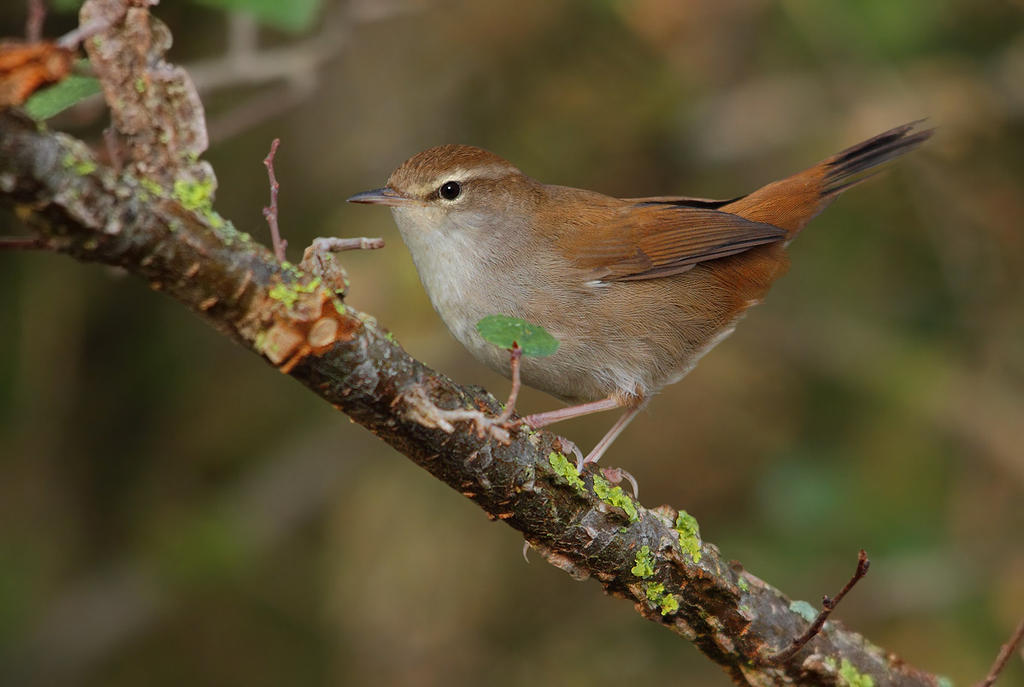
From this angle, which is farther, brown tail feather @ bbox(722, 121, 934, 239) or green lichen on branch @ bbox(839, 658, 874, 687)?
brown tail feather @ bbox(722, 121, 934, 239)

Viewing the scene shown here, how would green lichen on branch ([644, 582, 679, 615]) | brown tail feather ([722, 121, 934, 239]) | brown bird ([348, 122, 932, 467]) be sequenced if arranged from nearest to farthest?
green lichen on branch ([644, 582, 679, 615]), brown bird ([348, 122, 932, 467]), brown tail feather ([722, 121, 934, 239])

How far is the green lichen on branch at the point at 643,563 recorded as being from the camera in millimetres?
2701

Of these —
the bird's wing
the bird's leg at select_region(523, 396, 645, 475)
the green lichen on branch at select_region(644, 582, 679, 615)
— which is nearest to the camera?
the green lichen on branch at select_region(644, 582, 679, 615)

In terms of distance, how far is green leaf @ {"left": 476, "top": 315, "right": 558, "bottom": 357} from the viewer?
85.7 inches

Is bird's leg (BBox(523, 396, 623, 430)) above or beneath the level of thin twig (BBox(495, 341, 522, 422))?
beneath

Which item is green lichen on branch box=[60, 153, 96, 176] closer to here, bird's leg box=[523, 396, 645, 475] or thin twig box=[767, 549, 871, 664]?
bird's leg box=[523, 396, 645, 475]

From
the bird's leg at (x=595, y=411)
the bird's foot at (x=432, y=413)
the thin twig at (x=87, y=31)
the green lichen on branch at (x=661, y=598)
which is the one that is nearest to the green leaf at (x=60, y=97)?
the thin twig at (x=87, y=31)

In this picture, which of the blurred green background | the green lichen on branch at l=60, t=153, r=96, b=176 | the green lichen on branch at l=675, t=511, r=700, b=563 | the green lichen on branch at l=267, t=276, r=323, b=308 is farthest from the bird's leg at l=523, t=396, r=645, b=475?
the green lichen on branch at l=60, t=153, r=96, b=176

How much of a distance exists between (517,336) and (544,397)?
4.28 meters

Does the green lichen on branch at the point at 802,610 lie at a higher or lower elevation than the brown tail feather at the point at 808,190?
lower

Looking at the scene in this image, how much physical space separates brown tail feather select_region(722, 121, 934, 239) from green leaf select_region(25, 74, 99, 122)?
2806mm

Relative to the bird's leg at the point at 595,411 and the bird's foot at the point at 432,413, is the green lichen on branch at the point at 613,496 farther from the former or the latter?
the bird's foot at the point at 432,413

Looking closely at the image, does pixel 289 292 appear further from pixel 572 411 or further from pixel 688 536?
pixel 572 411

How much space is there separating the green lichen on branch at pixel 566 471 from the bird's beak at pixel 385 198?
1.53 meters
